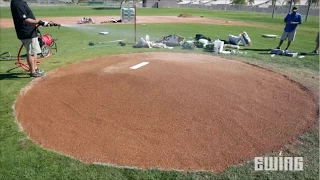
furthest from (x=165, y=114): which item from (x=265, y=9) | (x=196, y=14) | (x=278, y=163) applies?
(x=265, y=9)

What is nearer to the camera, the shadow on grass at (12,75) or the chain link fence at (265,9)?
the shadow on grass at (12,75)

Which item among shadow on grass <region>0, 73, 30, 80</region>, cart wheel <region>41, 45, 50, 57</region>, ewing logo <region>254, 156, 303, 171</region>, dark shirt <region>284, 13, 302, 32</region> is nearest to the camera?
ewing logo <region>254, 156, 303, 171</region>

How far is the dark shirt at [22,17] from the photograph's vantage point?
22.4 ft

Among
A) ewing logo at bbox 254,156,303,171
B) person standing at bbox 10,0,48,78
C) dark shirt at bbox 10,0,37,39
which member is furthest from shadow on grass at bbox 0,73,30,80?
ewing logo at bbox 254,156,303,171

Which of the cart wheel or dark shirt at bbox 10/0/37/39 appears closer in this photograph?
dark shirt at bbox 10/0/37/39

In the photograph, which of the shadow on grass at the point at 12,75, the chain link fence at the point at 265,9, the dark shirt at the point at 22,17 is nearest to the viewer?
the dark shirt at the point at 22,17

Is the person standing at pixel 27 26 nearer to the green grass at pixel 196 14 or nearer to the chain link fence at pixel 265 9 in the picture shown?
the green grass at pixel 196 14

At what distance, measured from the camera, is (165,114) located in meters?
5.13

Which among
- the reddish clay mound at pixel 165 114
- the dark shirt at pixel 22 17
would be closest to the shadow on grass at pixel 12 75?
the reddish clay mound at pixel 165 114

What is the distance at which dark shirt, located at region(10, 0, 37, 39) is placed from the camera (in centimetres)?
682

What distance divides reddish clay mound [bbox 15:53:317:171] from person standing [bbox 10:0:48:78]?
63cm

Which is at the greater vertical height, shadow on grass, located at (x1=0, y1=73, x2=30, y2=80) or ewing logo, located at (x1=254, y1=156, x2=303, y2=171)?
shadow on grass, located at (x1=0, y1=73, x2=30, y2=80)

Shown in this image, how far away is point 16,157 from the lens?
12.5ft

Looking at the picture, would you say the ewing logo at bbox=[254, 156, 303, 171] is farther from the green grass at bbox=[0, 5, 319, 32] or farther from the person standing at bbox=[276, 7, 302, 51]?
the green grass at bbox=[0, 5, 319, 32]
